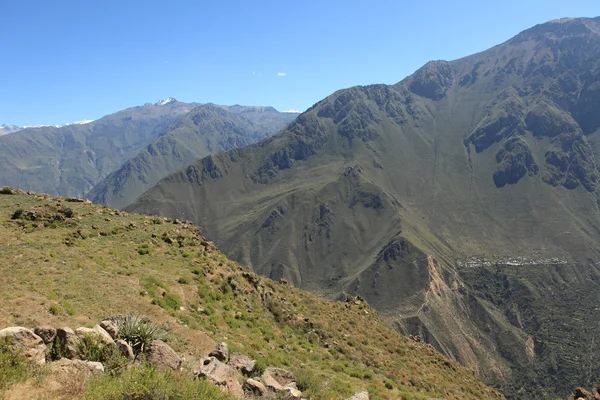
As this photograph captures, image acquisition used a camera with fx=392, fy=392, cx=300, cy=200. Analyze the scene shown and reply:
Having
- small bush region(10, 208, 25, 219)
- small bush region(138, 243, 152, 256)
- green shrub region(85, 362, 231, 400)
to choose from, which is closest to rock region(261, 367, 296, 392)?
green shrub region(85, 362, 231, 400)

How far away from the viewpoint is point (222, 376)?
12.9m

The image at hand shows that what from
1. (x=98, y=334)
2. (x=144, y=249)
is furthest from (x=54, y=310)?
(x=144, y=249)

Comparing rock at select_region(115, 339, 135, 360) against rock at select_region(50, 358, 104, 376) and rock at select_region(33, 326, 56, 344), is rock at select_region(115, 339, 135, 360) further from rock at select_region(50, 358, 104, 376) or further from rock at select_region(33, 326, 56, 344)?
rock at select_region(33, 326, 56, 344)

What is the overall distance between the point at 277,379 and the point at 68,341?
7990mm

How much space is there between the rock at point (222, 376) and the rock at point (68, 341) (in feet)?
12.1

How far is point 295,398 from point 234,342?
7.45 metres

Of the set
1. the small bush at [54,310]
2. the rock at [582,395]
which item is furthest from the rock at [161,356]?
the rock at [582,395]

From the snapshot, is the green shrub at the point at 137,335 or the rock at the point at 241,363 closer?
the green shrub at the point at 137,335

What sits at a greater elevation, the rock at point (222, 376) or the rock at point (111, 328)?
the rock at point (111, 328)

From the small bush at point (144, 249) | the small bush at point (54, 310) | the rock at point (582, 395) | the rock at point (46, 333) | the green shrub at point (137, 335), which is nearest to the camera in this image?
the rock at point (46, 333)

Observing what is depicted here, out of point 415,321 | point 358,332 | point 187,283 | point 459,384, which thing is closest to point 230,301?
point 187,283

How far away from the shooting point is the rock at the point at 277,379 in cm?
1427

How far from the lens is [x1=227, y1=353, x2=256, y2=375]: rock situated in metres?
15.6

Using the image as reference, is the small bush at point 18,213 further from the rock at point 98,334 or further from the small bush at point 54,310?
the rock at point 98,334
